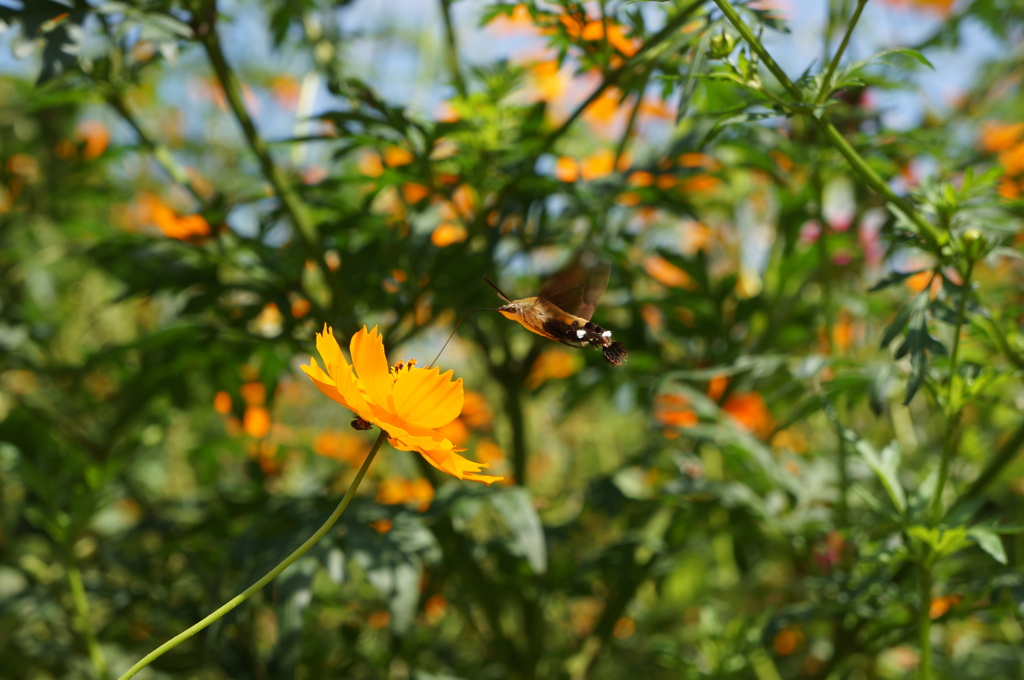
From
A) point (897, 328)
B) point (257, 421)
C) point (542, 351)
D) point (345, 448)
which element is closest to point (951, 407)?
point (897, 328)

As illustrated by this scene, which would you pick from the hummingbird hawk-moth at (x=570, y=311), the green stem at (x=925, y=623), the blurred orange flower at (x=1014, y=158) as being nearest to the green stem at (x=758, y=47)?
the hummingbird hawk-moth at (x=570, y=311)

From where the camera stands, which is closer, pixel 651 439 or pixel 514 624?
pixel 651 439

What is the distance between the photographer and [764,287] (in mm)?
1141

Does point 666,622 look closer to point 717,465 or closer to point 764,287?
point 717,465

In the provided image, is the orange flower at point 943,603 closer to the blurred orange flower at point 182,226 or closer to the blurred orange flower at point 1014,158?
the blurred orange flower at point 1014,158

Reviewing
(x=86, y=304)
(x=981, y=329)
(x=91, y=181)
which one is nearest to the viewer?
(x=981, y=329)

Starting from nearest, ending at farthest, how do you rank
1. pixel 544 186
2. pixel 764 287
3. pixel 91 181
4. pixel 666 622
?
pixel 544 186, pixel 764 287, pixel 666 622, pixel 91 181

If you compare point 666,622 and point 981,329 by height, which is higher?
point 981,329

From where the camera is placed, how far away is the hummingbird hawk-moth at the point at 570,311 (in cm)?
52

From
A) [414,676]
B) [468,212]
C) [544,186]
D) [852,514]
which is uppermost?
[544,186]

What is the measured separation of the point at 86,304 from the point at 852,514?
1.63 meters

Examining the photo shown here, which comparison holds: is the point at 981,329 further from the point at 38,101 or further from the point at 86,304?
the point at 86,304

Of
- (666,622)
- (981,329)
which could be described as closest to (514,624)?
(666,622)

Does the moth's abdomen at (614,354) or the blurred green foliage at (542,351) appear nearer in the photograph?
the moth's abdomen at (614,354)
